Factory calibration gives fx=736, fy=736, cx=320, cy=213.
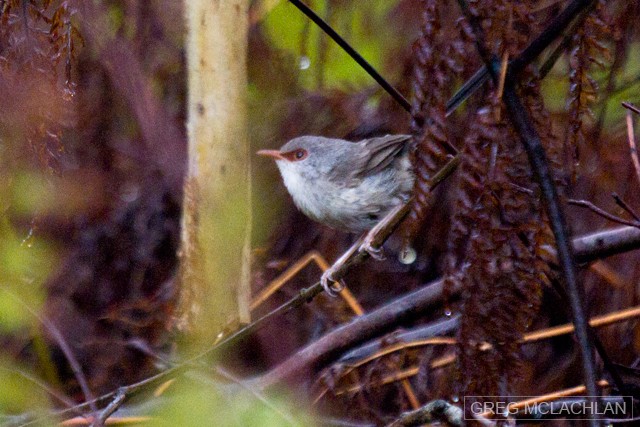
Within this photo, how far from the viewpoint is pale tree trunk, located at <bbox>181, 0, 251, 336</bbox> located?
3422mm

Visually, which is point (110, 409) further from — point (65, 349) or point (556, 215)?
point (556, 215)

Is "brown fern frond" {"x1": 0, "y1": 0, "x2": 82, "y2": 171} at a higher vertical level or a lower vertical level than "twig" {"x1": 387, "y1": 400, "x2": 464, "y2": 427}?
higher

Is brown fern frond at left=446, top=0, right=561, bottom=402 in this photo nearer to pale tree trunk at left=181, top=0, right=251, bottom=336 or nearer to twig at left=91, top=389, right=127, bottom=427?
twig at left=91, top=389, right=127, bottom=427

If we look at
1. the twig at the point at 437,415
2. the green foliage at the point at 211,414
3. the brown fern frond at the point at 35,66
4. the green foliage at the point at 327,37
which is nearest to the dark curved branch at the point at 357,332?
the twig at the point at 437,415

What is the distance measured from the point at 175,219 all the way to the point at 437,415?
10.0 feet

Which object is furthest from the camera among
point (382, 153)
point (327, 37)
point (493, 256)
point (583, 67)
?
point (327, 37)

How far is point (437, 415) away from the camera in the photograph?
5.72 feet

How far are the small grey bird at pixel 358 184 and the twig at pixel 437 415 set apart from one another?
61.9 inches

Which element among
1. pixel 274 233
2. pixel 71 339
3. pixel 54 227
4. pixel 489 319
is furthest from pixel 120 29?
pixel 489 319

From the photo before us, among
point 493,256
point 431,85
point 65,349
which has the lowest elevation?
point 493,256

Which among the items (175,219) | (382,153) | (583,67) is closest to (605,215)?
(583,67)

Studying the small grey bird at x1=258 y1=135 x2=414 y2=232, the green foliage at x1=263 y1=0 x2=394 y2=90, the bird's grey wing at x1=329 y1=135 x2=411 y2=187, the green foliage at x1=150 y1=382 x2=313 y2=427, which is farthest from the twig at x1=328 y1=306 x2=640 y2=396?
the green foliage at x1=263 y1=0 x2=394 y2=90

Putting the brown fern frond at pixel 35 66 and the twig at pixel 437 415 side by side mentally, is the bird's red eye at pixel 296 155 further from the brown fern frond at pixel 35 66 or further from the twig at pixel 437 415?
the twig at pixel 437 415

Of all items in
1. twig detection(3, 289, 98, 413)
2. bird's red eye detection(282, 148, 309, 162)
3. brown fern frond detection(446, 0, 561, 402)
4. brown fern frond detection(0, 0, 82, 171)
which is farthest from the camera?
bird's red eye detection(282, 148, 309, 162)
